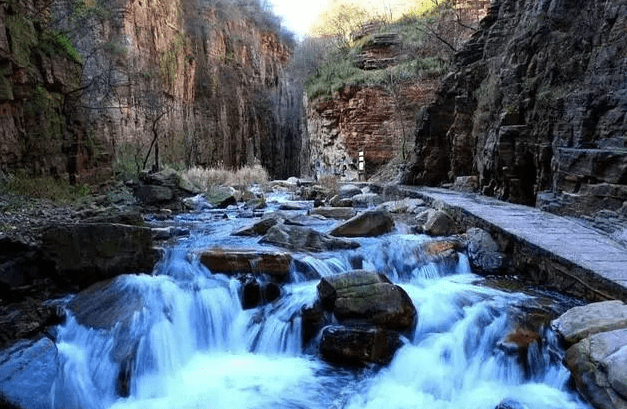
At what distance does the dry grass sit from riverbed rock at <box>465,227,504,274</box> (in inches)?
431

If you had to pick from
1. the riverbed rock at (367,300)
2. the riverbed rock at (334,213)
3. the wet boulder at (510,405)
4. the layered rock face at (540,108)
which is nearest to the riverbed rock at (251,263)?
the riverbed rock at (367,300)

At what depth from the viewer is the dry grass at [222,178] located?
16969 mm

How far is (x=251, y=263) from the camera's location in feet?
18.9

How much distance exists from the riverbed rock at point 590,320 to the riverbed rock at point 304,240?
11.0ft

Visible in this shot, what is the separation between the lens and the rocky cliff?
29.8ft

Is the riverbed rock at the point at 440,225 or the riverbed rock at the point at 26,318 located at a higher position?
the riverbed rock at the point at 440,225

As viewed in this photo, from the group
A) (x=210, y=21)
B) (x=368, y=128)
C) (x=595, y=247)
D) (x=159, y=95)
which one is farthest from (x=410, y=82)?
(x=595, y=247)

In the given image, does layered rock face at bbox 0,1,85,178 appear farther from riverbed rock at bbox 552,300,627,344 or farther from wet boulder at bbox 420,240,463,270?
riverbed rock at bbox 552,300,627,344

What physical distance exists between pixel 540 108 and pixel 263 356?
22.9 ft

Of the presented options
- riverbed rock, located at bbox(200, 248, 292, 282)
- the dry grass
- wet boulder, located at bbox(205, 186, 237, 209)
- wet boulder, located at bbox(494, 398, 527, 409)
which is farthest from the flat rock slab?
the dry grass

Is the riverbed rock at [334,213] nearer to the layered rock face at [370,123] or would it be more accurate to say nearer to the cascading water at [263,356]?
the cascading water at [263,356]

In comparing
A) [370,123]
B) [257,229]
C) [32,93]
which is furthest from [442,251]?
[370,123]

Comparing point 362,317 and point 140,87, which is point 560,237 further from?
point 140,87

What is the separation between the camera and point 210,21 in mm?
28500
